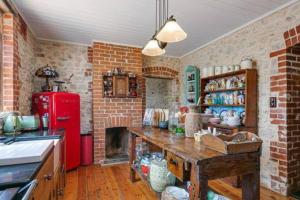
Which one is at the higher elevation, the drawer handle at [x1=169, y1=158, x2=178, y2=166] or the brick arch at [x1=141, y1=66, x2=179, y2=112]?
the brick arch at [x1=141, y1=66, x2=179, y2=112]

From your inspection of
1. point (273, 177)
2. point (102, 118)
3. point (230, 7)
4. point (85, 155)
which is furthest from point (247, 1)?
point (85, 155)

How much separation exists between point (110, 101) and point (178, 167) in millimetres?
2691

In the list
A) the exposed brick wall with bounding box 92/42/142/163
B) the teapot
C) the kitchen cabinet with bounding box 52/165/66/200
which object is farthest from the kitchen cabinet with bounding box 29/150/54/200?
the teapot

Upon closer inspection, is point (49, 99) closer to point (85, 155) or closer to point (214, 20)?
point (85, 155)

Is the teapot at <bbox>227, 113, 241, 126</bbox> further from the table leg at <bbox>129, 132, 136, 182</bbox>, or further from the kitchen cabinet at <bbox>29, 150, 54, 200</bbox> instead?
the kitchen cabinet at <bbox>29, 150, 54, 200</bbox>

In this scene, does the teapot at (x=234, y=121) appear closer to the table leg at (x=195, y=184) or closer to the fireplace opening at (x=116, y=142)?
the table leg at (x=195, y=184)

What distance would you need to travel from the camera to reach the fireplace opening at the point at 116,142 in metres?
4.39

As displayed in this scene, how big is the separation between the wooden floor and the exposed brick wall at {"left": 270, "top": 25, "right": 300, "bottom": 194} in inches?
11.5

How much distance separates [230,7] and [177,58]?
267 cm

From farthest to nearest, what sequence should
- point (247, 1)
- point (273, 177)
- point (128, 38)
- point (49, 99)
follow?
point (128, 38) → point (49, 99) → point (273, 177) → point (247, 1)

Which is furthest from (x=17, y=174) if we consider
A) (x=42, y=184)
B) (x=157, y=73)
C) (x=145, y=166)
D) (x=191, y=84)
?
(x=157, y=73)

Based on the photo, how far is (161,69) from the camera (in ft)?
16.3

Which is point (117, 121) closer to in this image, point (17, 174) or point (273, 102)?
point (273, 102)

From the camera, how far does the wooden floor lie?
2520 millimetres
